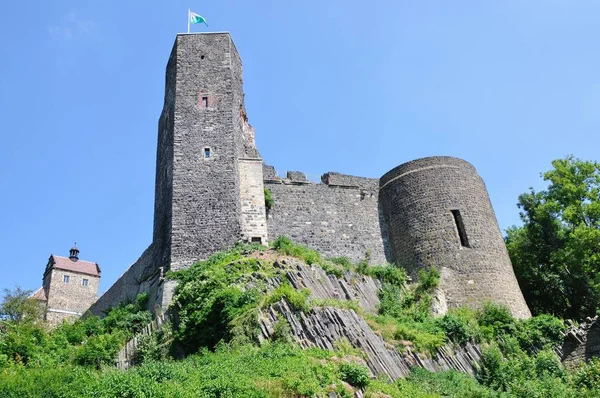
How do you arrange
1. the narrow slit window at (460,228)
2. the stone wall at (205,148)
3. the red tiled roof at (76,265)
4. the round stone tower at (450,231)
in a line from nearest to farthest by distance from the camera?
the stone wall at (205,148)
the round stone tower at (450,231)
the narrow slit window at (460,228)
the red tiled roof at (76,265)

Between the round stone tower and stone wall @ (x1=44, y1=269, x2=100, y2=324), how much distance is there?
32.5 meters

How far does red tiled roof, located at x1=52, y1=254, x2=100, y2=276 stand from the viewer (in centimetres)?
5269

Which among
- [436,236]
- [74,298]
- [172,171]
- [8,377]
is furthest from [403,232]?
[74,298]

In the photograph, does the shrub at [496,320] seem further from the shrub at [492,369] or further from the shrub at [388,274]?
the shrub at [388,274]

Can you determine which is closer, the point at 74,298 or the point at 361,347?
the point at 361,347

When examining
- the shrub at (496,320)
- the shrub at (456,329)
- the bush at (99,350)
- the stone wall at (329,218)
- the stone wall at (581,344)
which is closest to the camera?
the bush at (99,350)

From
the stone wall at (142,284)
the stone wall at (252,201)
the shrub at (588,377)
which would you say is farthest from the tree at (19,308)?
the shrub at (588,377)

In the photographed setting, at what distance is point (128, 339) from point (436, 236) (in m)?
13.1

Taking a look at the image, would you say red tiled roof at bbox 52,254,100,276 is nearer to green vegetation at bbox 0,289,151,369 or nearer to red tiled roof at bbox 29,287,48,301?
red tiled roof at bbox 29,287,48,301

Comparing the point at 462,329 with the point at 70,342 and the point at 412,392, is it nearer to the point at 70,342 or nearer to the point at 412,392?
the point at 412,392

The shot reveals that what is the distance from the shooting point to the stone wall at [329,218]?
84.4ft

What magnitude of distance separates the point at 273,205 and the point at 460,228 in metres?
8.17

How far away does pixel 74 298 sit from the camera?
51375mm

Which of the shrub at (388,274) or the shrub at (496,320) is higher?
the shrub at (388,274)
